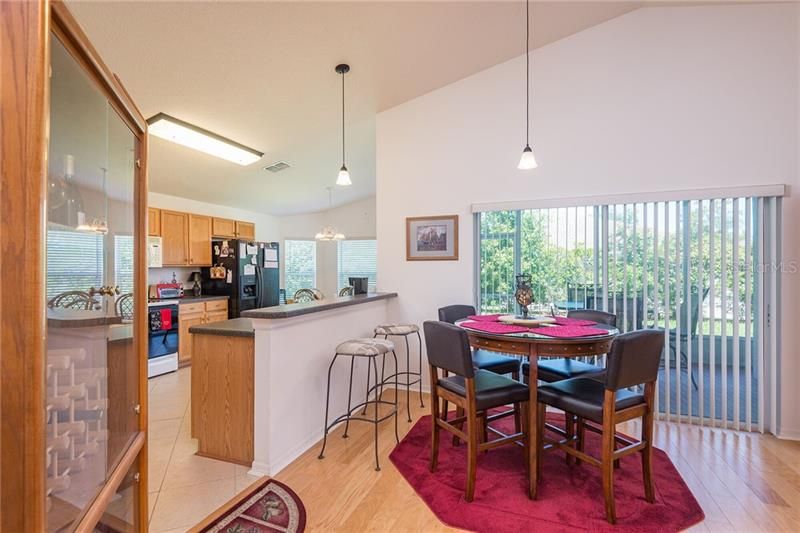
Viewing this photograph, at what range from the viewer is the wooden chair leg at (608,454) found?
1.84 meters

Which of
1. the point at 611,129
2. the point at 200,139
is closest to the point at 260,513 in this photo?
the point at 200,139

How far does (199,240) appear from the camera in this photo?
526 cm

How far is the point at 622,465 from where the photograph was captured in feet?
7.78

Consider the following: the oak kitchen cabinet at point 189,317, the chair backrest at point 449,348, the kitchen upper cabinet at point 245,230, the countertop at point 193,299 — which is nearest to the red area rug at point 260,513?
the chair backrest at point 449,348

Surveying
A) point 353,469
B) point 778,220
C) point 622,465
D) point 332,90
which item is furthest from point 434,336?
point 778,220

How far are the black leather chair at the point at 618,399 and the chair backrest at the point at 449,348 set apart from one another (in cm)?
54

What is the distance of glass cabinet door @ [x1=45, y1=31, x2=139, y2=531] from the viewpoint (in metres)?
0.85

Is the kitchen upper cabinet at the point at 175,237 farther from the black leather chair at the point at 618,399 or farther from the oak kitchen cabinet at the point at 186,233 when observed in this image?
the black leather chair at the point at 618,399

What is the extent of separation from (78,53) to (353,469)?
7.73 feet

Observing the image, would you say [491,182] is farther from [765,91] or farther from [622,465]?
[622,465]

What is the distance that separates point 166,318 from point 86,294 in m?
3.83

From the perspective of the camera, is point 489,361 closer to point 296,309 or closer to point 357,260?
point 296,309

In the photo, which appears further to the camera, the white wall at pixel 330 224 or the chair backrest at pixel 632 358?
the white wall at pixel 330 224

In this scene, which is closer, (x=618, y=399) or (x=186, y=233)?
(x=618, y=399)
